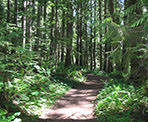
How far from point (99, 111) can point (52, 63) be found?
805 centimetres

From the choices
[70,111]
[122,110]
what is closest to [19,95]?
[70,111]

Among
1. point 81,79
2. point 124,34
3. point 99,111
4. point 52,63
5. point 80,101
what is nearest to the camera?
point 124,34

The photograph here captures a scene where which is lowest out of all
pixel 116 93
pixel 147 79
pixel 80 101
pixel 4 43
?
pixel 80 101

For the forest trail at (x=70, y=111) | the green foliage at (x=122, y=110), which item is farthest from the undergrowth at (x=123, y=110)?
the forest trail at (x=70, y=111)

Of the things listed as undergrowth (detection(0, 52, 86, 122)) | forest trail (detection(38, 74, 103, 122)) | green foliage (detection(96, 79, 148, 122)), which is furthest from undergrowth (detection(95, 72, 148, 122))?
undergrowth (detection(0, 52, 86, 122))

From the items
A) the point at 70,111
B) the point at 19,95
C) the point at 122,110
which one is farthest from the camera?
the point at 70,111

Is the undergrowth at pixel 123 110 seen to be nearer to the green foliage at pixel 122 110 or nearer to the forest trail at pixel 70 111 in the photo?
the green foliage at pixel 122 110

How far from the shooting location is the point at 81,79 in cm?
1150

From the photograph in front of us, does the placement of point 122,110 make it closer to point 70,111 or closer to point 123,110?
point 123,110

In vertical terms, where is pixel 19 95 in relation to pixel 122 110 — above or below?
above

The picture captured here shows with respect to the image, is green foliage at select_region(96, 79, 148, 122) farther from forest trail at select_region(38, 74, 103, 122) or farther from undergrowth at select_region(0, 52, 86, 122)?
undergrowth at select_region(0, 52, 86, 122)

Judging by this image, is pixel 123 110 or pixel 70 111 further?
pixel 70 111

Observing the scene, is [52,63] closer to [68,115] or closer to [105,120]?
[68,115]

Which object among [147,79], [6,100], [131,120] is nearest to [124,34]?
[147,79]
